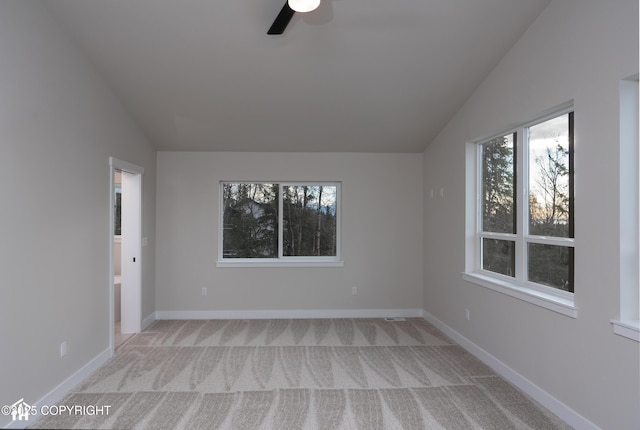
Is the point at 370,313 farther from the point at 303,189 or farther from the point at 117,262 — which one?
the point at 117,262

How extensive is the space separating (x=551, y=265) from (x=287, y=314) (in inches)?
134

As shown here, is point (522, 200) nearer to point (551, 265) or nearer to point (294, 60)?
point (551, 265)

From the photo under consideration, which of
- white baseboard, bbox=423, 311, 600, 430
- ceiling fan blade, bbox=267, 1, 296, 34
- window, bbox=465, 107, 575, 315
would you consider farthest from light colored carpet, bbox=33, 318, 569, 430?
ceiling fan blade, bbox=267, 1, 296, 34

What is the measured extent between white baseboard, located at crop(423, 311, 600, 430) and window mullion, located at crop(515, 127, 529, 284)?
2.56 ft

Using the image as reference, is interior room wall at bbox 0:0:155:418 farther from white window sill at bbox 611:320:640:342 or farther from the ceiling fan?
white window sill at bbox 611:320:640:342

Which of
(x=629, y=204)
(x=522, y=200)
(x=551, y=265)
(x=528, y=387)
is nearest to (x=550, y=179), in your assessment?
(x=522, y=200)

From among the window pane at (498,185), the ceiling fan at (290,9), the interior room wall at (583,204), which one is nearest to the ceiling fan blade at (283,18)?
the ceiling fan at (290,9)

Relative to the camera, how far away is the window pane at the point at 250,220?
549 centimetres

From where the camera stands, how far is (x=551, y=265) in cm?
302

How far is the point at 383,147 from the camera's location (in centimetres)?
529

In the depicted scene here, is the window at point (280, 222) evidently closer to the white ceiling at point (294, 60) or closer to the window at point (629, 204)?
the white ceiling at point (294, 60)

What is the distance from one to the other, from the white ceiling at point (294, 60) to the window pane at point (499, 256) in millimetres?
1563

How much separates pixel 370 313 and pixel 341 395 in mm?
2491

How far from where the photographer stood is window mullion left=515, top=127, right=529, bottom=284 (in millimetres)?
3307
